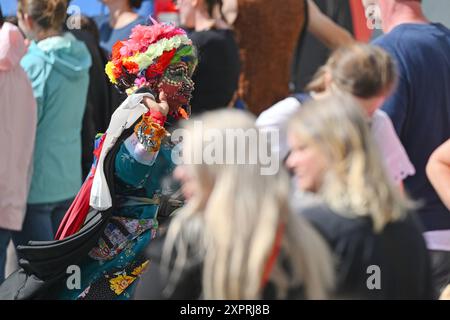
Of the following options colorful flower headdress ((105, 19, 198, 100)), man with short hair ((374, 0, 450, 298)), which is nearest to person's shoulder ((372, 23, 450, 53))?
man with short hair ((374, 0, 450, 298))

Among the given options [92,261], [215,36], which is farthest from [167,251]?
[215,36]

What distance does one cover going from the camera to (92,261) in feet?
14.9

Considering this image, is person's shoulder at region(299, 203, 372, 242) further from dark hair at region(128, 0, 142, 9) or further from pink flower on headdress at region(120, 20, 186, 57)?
dark hair at region(128, 0, 142, 9)

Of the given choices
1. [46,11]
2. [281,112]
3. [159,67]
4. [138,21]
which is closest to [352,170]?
[281,112]

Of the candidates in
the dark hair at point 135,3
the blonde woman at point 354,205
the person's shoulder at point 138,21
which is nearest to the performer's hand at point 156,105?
the blonde woman at point 354,205

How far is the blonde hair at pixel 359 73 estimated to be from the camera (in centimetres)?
441

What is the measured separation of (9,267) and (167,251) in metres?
3.56

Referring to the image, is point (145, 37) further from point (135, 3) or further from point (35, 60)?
point (135, 3)

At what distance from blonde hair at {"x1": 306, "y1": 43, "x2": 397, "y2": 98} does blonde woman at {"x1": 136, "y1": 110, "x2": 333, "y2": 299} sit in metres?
1.52

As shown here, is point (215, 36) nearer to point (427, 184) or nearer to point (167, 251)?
point (427, 184)

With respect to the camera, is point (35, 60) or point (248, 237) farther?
point (35, 60)

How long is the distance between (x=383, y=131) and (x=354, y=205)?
1.65 m

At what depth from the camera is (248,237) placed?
2822 millimetres

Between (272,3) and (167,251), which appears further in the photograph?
(272,3)
